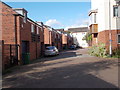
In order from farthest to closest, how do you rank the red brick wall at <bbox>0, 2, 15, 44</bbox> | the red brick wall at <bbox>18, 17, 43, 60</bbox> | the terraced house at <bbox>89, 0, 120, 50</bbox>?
1. the terraced house at <bbox>89, 0, 120, 50</bbox>
2. the red brick wall at <bbox>18, 17, 43, 60</bbox>
3. the red brick wall at <bbox>0, 2, 15, 44</bbox>

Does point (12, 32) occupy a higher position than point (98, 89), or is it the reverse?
point (12, 32)

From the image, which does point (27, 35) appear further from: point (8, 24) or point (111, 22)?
point (111, 22)

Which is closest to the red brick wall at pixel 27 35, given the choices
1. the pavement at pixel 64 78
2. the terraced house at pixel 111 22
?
the pavement at pixel 64 78

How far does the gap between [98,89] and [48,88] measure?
2016mm

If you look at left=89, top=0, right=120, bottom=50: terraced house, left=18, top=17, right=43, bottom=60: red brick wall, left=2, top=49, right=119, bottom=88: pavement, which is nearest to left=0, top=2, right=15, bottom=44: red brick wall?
left=18, top=17, right=43, bottom=60: red brick wall

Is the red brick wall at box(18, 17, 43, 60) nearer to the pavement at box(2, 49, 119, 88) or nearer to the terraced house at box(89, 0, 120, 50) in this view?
the pavement at box(2, 49, 119, 88)

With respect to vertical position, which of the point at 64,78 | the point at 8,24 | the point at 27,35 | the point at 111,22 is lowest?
the point at 64,78

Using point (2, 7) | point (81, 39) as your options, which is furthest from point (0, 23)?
point (81, 39)

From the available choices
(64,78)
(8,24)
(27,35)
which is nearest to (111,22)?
(27,35)

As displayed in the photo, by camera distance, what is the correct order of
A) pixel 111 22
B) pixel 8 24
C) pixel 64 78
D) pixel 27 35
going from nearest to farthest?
pixel 64 78 → pixel 8 24 → pixel 27 35 → pixel 111 22

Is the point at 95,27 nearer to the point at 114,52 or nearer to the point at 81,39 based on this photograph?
the point at 114,52

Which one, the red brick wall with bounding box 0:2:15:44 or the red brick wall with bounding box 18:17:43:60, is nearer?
the red brick wall with bounding box 0:2:15:44

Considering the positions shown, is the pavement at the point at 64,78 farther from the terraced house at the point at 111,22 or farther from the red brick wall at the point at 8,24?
the terraced house at the point at 111,22

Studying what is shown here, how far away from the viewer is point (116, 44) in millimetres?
17781
